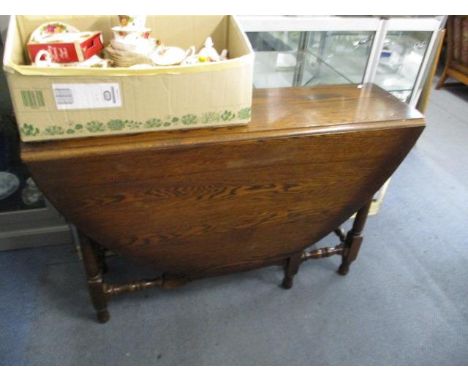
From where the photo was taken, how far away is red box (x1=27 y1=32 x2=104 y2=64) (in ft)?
2.61

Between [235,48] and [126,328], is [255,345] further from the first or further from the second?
[235,48]

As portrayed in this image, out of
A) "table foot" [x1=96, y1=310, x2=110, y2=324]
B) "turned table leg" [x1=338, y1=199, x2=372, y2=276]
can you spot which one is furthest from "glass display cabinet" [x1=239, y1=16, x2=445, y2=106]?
"table foot" [x1=96, y1=310, x2=110, y2=324]

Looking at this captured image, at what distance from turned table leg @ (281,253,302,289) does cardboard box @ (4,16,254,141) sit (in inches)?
23.1

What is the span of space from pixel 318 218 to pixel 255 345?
0.46 meters

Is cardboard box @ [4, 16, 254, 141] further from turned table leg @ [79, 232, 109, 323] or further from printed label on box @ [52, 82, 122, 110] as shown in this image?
turned table leg @ [79, 232, 109, 323]

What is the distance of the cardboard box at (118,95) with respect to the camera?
2.32 ft

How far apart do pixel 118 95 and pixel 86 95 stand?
61 mm

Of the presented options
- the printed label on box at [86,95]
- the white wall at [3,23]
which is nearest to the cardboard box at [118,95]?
the printed label on box at [86,95]

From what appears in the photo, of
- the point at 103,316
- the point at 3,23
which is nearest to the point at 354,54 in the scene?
the point at 3,23

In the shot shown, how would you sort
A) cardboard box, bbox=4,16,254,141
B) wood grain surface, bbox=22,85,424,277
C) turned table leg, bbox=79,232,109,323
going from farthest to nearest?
turned table leg, bbox=79,232,109,323 → wood grain surface, bbox=22,85,424,277 → cardboard box, bbox=4,16,254,141

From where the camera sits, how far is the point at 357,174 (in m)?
1.03

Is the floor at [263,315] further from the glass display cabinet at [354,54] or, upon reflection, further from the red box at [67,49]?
the red box at [67,49]
